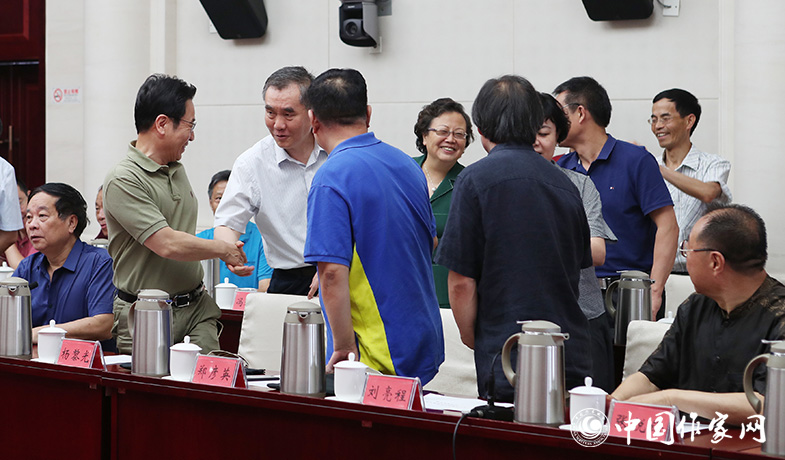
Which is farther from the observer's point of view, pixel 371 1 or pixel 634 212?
pixel 371 1

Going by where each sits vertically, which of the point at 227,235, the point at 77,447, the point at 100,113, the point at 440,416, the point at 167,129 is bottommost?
the point at 77,447

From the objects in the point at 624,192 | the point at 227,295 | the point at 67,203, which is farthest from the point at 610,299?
the point at 67,203

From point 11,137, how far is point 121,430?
5012mm

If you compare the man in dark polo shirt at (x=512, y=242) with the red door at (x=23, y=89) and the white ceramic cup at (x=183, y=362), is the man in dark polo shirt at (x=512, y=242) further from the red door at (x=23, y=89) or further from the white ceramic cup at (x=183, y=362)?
the red door at (x=23, y=89)

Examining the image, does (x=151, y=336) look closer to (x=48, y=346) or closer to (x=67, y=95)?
(x=48, y=346)

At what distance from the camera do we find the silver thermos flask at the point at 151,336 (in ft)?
7.70

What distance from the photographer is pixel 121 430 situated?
92.7 inches

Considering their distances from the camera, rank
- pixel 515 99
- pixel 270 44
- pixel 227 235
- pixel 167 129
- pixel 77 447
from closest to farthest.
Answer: pixel 515 99 → pixel 77 447 → pixel 167 129 → pixel 227 235 → pixel 270 44

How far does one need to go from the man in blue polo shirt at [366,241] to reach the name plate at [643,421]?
0.69 metres

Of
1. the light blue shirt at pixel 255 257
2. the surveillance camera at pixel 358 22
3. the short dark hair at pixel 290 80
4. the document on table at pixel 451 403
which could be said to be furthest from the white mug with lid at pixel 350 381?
the surveillance camera at pixel 358 22

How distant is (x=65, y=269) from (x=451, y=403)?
67.0 inches

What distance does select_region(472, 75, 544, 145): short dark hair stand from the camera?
86.8 inches

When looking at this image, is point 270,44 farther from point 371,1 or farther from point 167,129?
point 167,129

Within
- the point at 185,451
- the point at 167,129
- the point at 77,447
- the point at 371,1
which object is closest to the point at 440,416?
the point at 185,451
